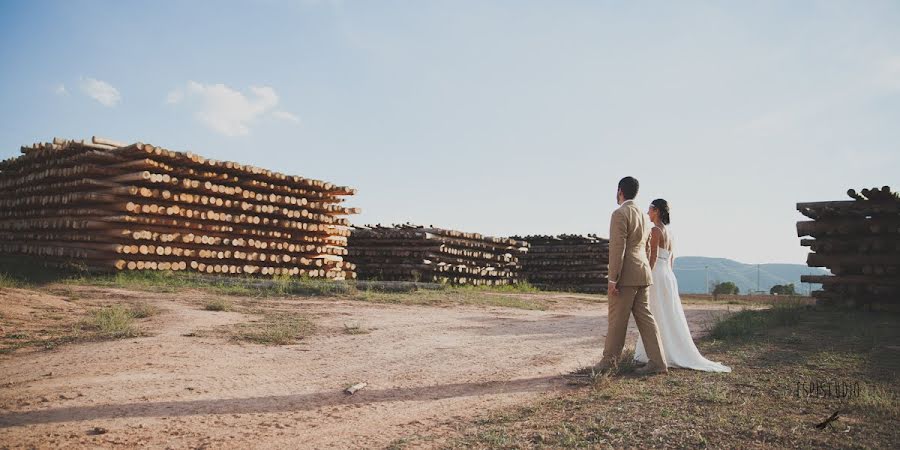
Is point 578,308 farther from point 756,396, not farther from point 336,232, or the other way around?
point 756,396

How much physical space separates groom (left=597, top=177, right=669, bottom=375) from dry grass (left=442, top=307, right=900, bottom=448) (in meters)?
0.26

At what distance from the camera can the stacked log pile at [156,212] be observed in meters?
12.8

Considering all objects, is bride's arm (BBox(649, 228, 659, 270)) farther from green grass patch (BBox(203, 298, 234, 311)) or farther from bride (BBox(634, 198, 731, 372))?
green grass patch (BBox(203, 298, 234, 311))

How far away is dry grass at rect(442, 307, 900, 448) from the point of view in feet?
11.8

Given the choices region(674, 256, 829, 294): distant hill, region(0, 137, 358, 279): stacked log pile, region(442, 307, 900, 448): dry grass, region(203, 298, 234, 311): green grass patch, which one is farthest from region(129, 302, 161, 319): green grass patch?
region(674, 256, 829, 294): distant hill

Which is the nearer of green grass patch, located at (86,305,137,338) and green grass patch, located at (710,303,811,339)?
green grass patch, located at (86,305,137,338)

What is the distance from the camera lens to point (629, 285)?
567cm

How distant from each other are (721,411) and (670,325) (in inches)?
85.1

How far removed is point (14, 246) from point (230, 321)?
437 inches

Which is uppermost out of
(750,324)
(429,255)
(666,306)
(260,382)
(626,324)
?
(429,255)

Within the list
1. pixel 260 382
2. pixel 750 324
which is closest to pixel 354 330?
pixel 260 382

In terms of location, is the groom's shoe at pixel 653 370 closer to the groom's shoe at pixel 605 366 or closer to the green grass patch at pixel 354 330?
the groom's shoe at pixel 605 366

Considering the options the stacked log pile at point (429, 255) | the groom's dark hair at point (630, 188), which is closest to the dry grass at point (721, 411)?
the groom's dark hair at point (630, 188)

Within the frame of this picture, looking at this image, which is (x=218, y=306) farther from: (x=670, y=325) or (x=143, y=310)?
(x=670, y=325)
